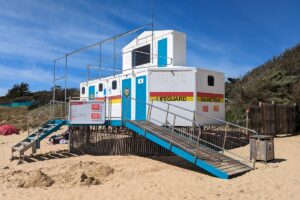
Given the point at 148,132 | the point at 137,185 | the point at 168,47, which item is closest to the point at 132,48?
the point at 168,47

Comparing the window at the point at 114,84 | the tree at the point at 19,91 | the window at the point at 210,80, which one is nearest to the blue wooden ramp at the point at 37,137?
the window at the point at 114,84

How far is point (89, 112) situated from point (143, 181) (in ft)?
15.1

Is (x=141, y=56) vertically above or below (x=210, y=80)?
above

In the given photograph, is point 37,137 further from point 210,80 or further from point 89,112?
point 210,80

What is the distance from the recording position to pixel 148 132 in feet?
37.5

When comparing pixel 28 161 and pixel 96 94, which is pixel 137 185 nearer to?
pixel 28 161

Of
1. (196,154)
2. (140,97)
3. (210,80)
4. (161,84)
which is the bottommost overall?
(196,154)

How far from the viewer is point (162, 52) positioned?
50.9 feet

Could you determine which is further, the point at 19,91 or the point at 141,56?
the point at 19,91

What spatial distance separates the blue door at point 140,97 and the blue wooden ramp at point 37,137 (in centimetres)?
329

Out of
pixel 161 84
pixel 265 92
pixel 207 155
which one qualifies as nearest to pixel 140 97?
pixel 161 84

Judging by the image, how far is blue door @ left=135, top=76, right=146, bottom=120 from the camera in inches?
543

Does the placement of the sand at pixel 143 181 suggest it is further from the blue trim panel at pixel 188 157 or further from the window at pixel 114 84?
the window at pixel 114 84

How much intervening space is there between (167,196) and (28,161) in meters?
7.59
